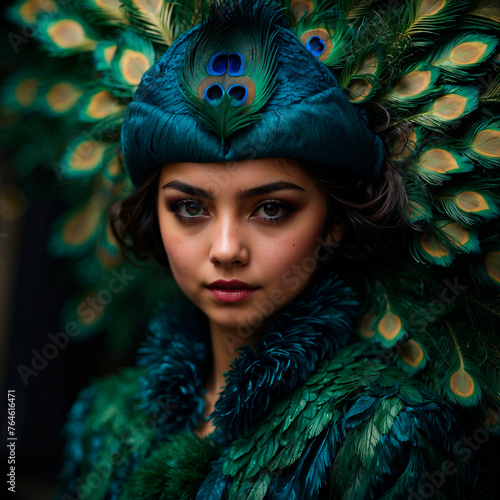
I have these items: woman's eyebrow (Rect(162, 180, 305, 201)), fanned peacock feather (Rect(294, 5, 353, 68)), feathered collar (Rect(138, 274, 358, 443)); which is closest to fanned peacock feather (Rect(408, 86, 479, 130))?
fanned peacock feather (Rect(294, 5, 353, 68))

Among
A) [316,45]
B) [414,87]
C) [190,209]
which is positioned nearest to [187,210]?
[190,209]

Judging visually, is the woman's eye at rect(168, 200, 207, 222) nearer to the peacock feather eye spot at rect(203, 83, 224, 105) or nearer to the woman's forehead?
the woman's forehead

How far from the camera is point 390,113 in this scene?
1.23 meters

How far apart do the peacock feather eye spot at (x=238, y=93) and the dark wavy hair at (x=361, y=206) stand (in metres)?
0.19

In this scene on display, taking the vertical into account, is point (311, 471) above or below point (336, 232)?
below

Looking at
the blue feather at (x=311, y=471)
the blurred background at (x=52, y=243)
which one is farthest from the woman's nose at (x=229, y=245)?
the blurred background at (x=52, y=243)

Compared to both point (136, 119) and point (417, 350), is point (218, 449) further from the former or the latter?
point (136, 119)

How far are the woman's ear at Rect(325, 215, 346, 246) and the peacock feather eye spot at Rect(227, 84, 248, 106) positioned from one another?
39 centimetres

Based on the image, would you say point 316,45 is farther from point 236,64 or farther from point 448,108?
point 448,108

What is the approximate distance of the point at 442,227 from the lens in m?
1.19

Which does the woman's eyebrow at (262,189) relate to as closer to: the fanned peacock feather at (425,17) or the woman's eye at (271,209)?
the woman's eye at (271,209)

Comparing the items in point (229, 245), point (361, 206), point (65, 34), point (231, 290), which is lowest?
point (231, 290)

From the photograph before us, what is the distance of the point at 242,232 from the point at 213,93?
0.32 meters

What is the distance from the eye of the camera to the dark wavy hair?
120 cm
